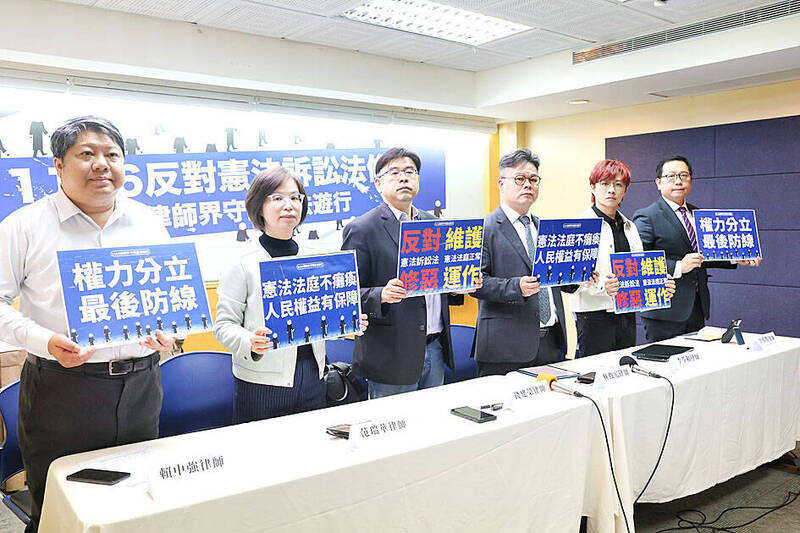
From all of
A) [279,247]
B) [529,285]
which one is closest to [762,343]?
→ [529,285]

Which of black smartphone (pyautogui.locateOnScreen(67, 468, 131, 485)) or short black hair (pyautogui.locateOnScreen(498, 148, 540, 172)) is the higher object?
short black hair (pyautogui.locateOnScreen(498, 148, 540, 172))

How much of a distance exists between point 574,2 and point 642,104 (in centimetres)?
225

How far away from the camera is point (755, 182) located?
5121 mm

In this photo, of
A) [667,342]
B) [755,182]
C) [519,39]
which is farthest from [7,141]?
[755,182]

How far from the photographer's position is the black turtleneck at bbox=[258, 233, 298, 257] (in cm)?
247

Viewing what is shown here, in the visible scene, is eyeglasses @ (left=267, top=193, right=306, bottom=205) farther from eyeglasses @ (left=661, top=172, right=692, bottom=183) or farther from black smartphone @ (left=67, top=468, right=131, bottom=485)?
eyeglasses @ (left=661, top=172, right=692, bottom=183)

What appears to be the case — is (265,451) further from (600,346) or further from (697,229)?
(697,229)

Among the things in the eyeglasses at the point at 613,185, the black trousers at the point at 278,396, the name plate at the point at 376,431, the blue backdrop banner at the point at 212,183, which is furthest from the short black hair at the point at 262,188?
the blue backdrop banner at the point at 212,183

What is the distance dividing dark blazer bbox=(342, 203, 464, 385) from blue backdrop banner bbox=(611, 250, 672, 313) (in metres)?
1.04

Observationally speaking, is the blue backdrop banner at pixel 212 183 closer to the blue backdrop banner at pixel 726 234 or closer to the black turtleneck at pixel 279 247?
the black turtleneck at pixel 279 247

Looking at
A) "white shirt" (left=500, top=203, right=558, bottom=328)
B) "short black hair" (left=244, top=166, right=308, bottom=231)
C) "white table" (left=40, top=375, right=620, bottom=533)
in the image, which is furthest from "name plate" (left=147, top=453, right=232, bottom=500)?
"white shirt" (left=500, top=203, right=558, bottom=328)

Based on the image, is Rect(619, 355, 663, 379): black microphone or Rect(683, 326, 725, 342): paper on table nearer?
Rect(619, 355, 663, 379): black microphone

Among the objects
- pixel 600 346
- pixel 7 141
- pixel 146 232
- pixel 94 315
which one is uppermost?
pixel 7 141

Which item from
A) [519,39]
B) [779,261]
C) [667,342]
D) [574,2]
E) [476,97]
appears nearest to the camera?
[667,342]
